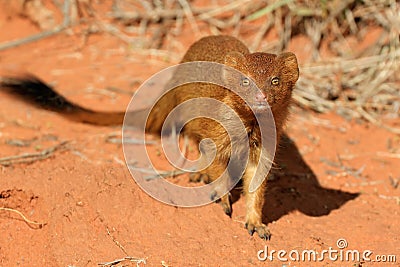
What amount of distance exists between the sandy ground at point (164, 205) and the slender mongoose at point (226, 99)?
0.52ft

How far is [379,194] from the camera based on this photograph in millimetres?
4430

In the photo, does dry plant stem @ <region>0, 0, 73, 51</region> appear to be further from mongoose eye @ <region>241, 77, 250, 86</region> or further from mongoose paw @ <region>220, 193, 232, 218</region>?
mongoose eye @ <region>241, 77, 250, 86</region>

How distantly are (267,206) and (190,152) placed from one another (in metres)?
→ 0.84

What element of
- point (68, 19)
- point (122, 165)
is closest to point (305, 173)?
point (122, 165)

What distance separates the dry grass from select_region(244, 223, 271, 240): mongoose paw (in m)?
2.23

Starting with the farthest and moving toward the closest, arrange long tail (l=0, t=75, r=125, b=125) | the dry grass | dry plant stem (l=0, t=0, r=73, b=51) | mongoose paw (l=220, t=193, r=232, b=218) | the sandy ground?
dry plant stem (l=0, t=0, r=73, b=51)
the dry grass
long tail (l=0, t=75, r=125, b=125)
mongoose paw (l=220, t=193, r=232, b=218)
the sandy ground

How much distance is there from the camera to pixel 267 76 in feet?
10.8

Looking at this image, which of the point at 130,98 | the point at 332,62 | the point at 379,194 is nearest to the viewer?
the point at 379,194

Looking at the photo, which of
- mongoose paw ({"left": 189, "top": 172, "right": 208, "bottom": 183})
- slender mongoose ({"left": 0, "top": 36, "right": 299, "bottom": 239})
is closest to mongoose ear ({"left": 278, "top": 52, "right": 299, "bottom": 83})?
slender mongoose ({"left": 0, "top": 36, "right": 299, "bottom": 239})

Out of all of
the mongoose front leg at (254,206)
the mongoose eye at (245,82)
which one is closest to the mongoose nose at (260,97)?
the mongoose eye at (245,82)

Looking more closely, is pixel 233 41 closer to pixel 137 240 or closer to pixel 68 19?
pixel 137 240

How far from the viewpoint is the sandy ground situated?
3387 mm

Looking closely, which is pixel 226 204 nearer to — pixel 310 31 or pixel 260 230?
pixel 260 230

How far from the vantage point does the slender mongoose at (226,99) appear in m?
3.34
